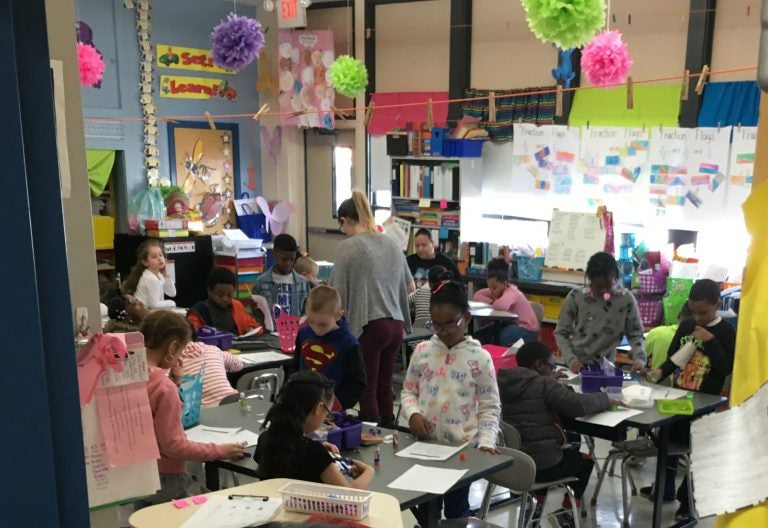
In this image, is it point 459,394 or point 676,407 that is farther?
point 676,407

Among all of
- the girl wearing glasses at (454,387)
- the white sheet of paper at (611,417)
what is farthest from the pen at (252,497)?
the white sheet of paper at (611,417)

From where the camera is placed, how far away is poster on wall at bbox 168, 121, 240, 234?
32.0ft

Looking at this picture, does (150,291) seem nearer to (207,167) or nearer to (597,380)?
(597,380)

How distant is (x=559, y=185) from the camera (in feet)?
27.1

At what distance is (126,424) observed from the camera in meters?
1.88

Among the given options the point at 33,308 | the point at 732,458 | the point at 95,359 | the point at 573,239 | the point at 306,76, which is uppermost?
the point at 306,76

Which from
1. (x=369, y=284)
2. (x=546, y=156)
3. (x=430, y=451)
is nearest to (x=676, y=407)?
(x=430, y=451)

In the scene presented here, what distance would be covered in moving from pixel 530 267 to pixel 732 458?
7.69 m

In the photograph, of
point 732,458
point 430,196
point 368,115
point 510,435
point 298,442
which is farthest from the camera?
point 368,115

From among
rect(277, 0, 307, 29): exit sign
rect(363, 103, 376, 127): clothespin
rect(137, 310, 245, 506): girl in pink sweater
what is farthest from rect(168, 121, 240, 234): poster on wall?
rect(137, 310, 245, 506): girl in pink sweater

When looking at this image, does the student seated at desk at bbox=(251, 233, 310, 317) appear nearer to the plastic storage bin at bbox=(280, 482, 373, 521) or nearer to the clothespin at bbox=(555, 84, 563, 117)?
the clothespin at bbox=(555, 84, 563, 117)

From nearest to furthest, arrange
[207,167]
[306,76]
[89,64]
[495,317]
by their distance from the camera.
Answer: [495,317]
[89,64]
[306,76]
[207,167]

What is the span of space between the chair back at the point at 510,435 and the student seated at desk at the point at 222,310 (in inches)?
101

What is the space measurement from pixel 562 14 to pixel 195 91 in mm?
6043
